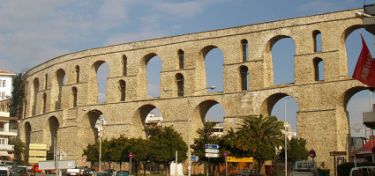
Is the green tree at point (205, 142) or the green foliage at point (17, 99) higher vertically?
the green foliage at point (17, 99)

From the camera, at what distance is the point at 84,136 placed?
60.5 meters

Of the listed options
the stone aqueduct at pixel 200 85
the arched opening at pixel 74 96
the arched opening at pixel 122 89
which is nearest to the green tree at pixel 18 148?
the stone aqueduct at pixel 200 85

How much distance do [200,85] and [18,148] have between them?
94.9 ft

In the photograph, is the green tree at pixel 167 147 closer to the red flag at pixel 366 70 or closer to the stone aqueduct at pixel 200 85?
the stone aqueduct at pixel 200 85

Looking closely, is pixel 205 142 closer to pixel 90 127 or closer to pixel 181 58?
pixel 181 58

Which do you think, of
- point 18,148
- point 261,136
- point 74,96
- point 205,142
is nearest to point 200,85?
point 205,142

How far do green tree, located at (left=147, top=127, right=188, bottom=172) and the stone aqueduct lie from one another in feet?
17.4

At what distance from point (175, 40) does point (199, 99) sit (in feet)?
25.2

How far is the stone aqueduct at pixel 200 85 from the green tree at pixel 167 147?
5.32m

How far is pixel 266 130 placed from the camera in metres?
44.1

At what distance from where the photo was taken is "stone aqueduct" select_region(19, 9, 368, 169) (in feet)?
149

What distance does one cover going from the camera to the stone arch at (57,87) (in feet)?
217

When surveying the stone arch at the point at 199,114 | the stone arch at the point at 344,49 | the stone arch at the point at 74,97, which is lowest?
the stone arch at the point at 199,114

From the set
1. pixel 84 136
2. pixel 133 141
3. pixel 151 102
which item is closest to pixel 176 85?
pixel 151 102
